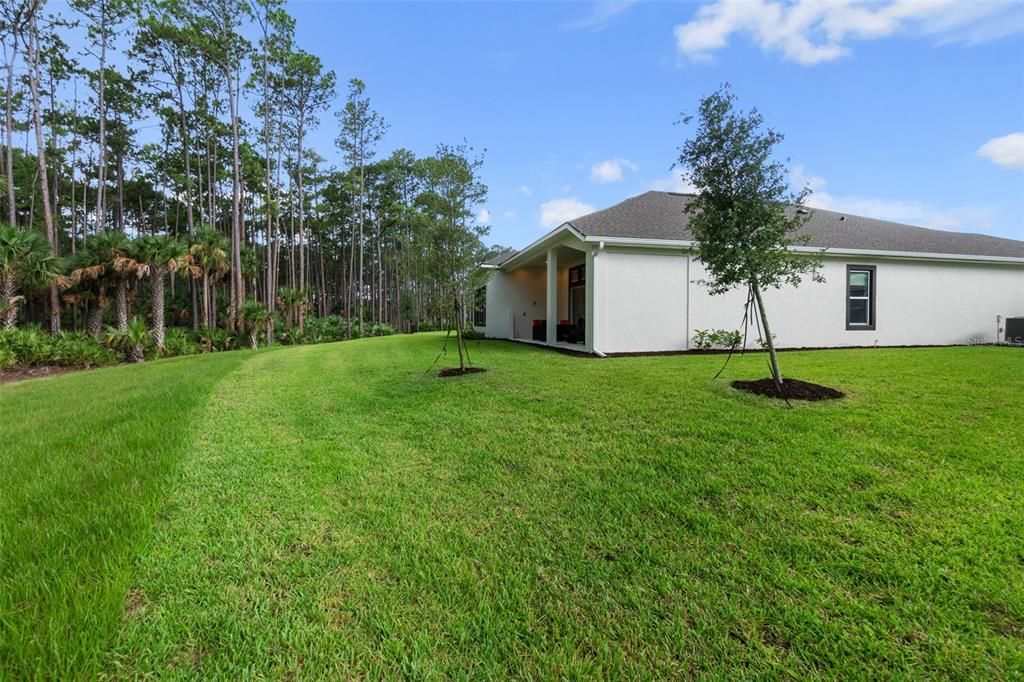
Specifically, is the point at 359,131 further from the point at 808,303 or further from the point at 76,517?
the point at 76,517

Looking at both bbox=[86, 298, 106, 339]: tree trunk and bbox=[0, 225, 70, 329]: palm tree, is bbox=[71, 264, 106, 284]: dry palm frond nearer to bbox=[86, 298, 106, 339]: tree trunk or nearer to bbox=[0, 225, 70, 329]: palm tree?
bbox=[0, 225, 70, 329]: palm tree

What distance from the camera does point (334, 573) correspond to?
223 cm

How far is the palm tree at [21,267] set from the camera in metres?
13.7

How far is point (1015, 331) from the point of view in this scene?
11.4m

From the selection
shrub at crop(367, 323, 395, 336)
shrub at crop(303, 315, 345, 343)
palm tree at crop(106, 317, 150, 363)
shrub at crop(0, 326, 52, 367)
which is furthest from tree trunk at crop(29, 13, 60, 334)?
shrub at crop(367, 323, 395, 336)

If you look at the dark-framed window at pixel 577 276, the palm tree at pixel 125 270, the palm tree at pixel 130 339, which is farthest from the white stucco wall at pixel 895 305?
the palm tree at pixel 125 270

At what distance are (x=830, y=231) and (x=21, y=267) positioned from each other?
24438 mm

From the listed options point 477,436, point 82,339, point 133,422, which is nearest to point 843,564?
point 477,436

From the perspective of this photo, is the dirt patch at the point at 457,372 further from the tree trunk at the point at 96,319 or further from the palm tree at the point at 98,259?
the tree trunk at the point at 96,319

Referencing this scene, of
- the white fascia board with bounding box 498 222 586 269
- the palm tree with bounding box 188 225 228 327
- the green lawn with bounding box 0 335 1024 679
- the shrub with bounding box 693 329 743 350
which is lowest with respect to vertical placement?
the green lawn with bounding box 0 335 1024 679

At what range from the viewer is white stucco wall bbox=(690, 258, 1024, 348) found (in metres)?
10.2

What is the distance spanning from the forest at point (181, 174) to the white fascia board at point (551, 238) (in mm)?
1766

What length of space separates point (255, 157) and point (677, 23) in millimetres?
22128

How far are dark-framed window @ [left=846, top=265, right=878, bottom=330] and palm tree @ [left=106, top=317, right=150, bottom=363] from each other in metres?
21.7
